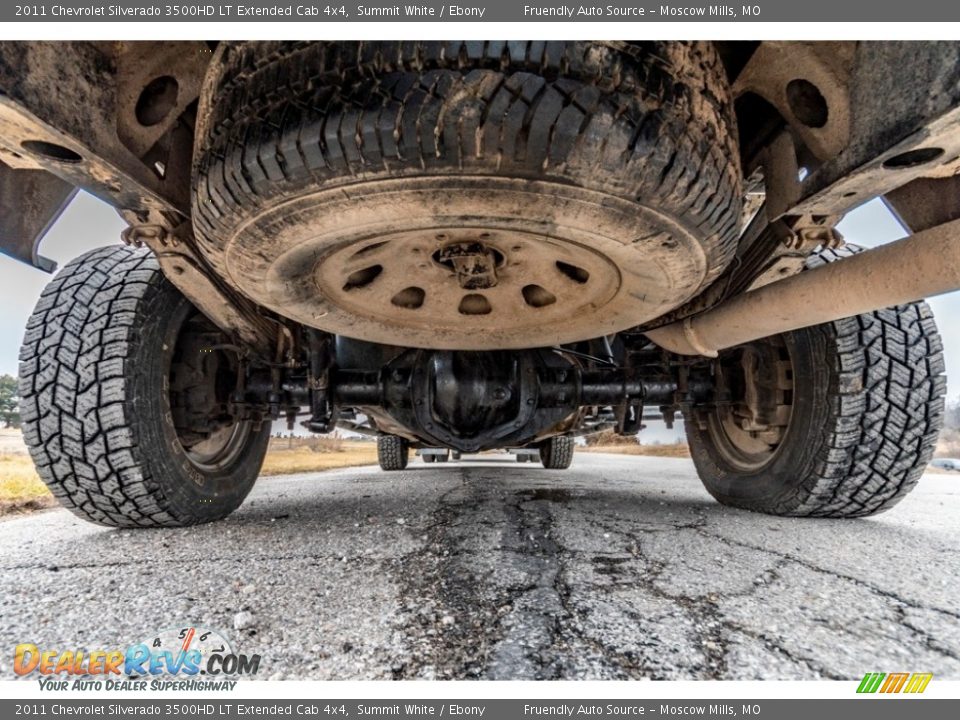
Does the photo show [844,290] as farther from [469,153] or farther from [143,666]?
[143,666]

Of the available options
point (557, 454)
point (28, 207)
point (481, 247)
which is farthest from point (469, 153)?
point (557, 454)

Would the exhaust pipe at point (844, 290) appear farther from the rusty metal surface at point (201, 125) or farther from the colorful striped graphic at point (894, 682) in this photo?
the colorful striped graphic at point (894, 682)

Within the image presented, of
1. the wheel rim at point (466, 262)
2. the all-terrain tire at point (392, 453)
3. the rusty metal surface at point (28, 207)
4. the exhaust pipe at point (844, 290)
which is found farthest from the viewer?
the all-terrain tire at point (392, 453)

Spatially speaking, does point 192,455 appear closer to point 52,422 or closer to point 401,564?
point 52,422

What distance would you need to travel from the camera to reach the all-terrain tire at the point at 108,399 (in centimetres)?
154

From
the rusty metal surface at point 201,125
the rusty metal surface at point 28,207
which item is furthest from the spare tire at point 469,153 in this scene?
the rusty metal surface at point 28,207

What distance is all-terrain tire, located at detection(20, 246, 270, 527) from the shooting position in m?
1.54

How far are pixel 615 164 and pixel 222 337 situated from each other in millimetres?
1599

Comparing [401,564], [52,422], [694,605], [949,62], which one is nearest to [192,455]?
[52,422]

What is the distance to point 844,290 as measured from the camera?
1128mm

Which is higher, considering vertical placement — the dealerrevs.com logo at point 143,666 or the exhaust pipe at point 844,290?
the exhaust pipe at point 844,290

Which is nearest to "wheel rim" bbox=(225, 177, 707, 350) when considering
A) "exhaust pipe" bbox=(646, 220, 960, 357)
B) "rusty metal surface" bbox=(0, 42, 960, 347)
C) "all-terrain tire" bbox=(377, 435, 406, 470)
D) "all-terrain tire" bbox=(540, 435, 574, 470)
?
"rusty metal surface" bbox=(0, 42, 960, 347)

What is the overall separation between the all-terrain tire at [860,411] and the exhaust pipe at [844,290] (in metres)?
0.48

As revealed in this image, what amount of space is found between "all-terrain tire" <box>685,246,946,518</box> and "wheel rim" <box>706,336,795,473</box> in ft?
0.32
